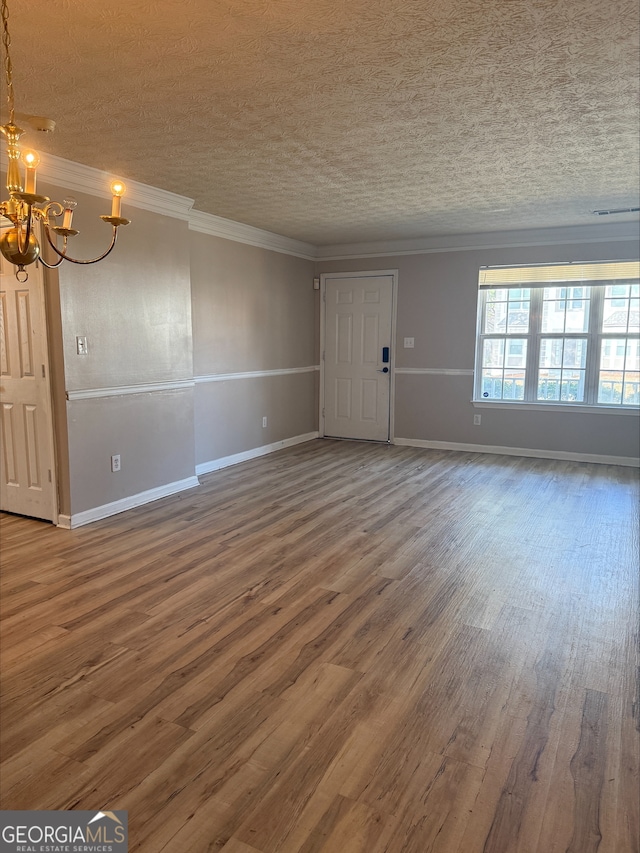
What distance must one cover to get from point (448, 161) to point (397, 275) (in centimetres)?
322

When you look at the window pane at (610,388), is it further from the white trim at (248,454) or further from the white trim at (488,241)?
the white trim at (248,454)

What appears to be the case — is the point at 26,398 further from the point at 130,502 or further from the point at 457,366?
the point at 457,366

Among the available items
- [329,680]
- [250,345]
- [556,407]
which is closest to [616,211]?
[556,407]

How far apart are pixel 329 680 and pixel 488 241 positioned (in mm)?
5544

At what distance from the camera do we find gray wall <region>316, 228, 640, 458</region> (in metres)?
6.13

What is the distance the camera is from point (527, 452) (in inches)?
257

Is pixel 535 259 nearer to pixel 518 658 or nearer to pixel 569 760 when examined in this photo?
pixel 518 658

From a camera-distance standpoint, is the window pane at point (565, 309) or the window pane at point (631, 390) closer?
the window pane at point (631, 390)

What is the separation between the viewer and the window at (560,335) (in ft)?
19.7

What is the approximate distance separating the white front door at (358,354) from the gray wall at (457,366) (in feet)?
0.53

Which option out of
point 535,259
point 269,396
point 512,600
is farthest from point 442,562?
point 535,259

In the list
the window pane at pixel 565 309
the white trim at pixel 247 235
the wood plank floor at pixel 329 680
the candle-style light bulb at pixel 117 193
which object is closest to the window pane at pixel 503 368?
the window pane at pixel 565 309

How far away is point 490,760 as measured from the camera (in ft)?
6.02

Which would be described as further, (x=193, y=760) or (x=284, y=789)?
(x=193, y=760)
